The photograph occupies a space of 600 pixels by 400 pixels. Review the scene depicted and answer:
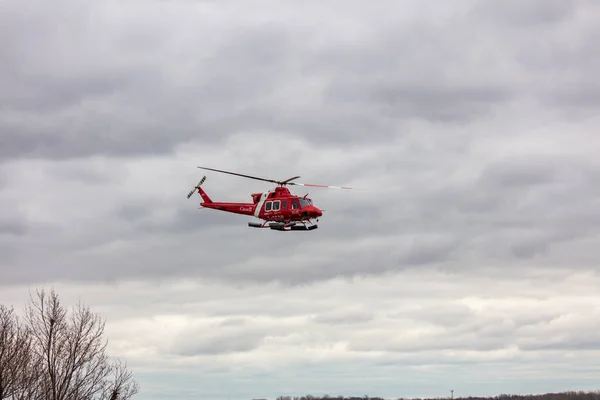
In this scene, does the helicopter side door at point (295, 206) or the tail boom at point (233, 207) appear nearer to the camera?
the helicopter side door at point (295, 206)

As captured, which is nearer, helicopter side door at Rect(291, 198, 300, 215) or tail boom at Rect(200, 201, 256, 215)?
helicopter side door at Rect(291, 198, 300, 215)

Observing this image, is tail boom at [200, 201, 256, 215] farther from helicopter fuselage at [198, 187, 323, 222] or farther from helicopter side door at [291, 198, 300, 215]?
helicopter side door at [291, 198, 300, 215]

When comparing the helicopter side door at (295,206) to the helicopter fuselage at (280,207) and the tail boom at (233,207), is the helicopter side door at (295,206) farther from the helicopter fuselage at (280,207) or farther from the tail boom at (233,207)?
the tail boom at (233,207)

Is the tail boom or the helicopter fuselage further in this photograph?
the tail boom

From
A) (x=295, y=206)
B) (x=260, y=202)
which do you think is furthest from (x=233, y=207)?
(x=295, y=206)

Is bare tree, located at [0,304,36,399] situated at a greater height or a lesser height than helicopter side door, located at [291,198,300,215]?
lesser

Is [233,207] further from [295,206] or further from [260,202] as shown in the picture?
[295,206]

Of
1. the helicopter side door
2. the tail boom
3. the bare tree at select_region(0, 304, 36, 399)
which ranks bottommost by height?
the bare tree at select_region(0, 304, 36, 399)

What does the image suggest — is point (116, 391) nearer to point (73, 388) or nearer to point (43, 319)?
point (73, 388)

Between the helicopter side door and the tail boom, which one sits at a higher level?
the tail boom

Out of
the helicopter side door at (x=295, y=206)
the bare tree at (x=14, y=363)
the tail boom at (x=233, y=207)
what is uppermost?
the tail boom at (x=233, y=207)

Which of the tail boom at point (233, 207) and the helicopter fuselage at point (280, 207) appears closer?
the helicopter fuselage at point (280, 207)

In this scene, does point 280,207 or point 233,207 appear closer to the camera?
point 280,207

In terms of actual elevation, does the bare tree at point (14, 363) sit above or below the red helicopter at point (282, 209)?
below
